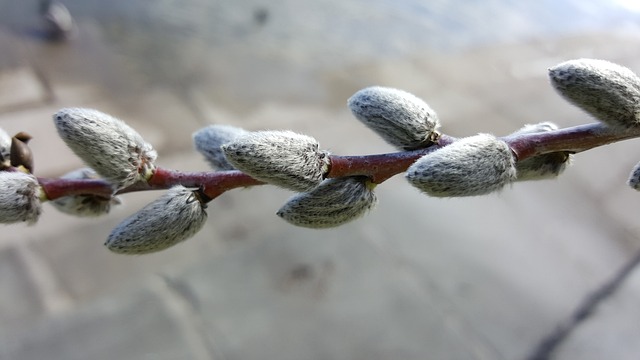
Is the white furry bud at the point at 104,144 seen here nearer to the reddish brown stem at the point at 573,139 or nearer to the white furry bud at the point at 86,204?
the white furry bud at the point at 86,204

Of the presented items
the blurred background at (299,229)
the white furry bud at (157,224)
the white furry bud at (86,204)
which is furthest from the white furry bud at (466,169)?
the blurred background at (299,229)

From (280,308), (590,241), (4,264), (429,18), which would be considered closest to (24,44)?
(4,264)

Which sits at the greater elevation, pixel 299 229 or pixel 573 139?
pixel 573 139

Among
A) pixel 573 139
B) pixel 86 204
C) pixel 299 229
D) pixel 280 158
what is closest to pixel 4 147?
pixel 86 204

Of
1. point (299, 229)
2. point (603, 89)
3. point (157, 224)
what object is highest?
point (603, 89)

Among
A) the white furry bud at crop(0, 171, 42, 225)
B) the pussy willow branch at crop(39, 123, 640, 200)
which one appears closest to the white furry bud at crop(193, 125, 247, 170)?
the pussy willow branch at crop(39, 123, 640, 200)

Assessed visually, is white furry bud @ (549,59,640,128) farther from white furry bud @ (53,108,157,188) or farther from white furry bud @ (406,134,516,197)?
white furry bud @ (53,108,157,188)

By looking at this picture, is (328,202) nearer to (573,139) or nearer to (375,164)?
(375,164)

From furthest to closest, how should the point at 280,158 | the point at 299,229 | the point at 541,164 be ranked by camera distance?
the point at 299,229, the point at 541,164, the point at 280,158
